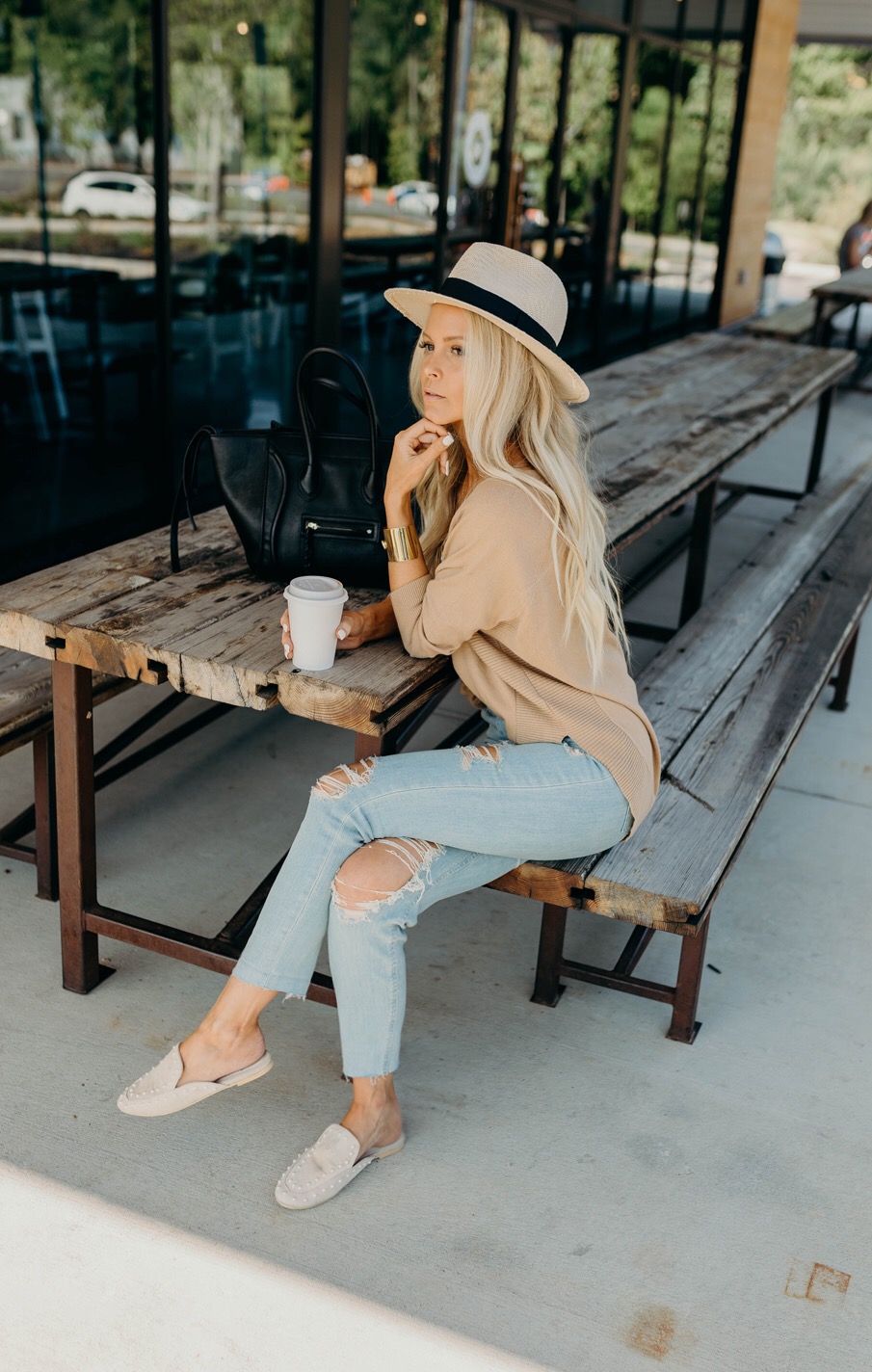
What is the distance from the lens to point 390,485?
212 cm

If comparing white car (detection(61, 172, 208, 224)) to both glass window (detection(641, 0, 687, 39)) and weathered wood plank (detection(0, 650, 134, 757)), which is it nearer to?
weathered wood plank (detection(0, 650, 134, 757))

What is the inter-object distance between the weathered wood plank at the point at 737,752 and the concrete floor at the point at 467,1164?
1.49 feet

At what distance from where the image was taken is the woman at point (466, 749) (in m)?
2.02

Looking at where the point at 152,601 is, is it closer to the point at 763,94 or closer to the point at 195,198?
the point at 195,198

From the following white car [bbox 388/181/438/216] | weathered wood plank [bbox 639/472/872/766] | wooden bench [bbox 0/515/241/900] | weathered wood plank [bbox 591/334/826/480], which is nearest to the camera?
wooden bench [bbox 0/515/241/900]

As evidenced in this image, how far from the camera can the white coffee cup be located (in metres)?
1.95

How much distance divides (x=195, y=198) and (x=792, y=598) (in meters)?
2.74

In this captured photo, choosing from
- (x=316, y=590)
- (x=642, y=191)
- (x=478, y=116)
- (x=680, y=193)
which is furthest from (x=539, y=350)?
(x=680, y=193)

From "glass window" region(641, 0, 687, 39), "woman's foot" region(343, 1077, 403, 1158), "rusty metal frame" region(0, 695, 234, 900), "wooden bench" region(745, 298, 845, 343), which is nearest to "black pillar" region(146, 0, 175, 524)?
"rusty metal frame" region(0, 695, 234, 900)

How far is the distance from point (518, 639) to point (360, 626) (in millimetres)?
277

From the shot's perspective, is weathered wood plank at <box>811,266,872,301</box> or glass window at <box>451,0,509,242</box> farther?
weathered wood plank at <box>811,266,872,301</box>

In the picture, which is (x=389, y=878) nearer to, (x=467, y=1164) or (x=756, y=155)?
(x=467, y=1164)

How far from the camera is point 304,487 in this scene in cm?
223

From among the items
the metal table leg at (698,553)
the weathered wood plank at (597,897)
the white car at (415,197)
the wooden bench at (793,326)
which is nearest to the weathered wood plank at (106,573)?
the weathered wood plank at (597,897)
